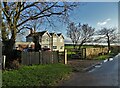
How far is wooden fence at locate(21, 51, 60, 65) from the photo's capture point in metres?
21.2

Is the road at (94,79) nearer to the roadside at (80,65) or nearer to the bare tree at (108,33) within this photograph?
the roadside at (80,65)

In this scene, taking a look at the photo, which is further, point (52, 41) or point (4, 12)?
point (52, 41)

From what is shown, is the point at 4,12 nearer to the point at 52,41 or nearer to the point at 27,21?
the point at 27,21

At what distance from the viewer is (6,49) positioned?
1906 centimetres

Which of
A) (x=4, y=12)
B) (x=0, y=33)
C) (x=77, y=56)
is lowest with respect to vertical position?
(x=77, y=56)

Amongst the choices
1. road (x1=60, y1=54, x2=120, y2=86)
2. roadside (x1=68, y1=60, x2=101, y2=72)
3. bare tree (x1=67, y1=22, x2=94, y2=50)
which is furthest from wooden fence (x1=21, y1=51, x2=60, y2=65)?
bare tree (x1=67, y1=22, x2=94, y2=50)

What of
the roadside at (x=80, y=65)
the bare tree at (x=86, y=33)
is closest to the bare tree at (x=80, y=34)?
the bare tree at (x=86, y=33)

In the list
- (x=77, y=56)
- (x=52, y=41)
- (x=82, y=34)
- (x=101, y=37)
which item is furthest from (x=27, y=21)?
(x=52, y=41)

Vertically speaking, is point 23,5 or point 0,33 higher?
point 23,5

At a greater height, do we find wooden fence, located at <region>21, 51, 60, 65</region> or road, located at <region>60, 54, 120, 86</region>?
wooden fence, located at <region>21, 51, 60, 65</region>

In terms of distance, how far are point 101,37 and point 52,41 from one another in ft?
62.8

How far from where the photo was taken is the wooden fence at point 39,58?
21230mm

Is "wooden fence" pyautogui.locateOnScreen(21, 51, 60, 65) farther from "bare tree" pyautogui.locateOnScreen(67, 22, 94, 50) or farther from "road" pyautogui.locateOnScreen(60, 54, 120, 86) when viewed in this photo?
"bare tree" pyautogui.locateOnScreen(67, 22, 94, 50)

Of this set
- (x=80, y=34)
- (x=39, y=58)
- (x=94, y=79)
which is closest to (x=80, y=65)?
(x=39, y=58)
